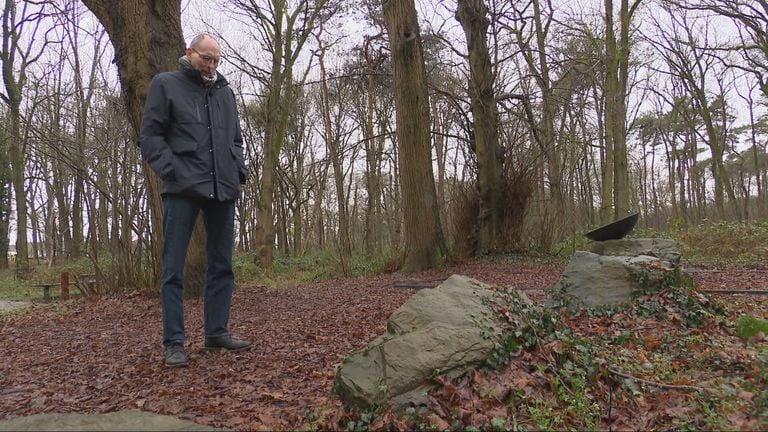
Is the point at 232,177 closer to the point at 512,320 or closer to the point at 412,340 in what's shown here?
the point at 412,340

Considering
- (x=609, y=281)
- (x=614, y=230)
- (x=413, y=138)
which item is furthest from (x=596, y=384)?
(x=413, y=138)

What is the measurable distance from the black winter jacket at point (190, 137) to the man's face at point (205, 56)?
0.05 metres

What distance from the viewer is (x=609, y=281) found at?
4.21m

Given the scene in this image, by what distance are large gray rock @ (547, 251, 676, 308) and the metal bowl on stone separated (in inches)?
74.0

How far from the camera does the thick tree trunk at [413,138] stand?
783 centimetres

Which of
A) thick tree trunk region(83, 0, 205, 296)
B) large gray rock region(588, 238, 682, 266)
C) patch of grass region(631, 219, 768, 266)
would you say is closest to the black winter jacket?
thick tree trunk region(83, 0, 205, 296)

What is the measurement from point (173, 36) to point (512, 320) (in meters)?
5.09

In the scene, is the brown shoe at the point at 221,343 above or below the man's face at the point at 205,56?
below

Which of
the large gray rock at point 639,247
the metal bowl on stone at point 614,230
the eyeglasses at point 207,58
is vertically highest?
the eyeglasses at point 207,58

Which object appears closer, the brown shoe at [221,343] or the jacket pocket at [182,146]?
the jacket pocket at [182,146]

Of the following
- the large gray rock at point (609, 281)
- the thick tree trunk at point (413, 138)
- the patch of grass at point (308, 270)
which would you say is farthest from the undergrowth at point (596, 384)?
the patch of grass at point (308, 270)

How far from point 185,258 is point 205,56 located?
1.22 metres

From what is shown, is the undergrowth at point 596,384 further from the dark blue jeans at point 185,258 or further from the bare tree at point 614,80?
the bare tree at point 614,80

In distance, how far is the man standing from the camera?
2848mm
